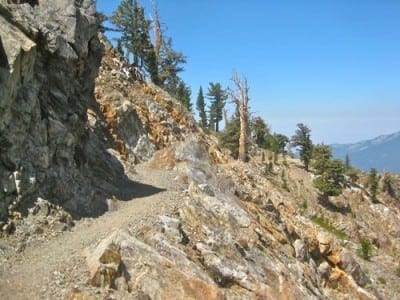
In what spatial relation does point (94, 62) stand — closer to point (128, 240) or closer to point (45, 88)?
point (45, 88)

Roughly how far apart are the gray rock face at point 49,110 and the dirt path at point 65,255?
1327mm

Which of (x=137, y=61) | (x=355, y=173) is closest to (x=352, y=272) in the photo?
(x=137, y=61)

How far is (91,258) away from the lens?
47.6ft

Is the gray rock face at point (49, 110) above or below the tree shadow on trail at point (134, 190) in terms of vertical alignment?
above

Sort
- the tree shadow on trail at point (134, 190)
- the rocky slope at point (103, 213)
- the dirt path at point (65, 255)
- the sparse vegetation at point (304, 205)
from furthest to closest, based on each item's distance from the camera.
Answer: the sparse vegetation at point (304, 205) → the tree shadow on trail at point (134, 190) → the rocky slope at point (103, 213) → the dirt path at point (65, 255)

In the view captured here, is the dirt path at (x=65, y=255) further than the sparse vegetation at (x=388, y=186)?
No

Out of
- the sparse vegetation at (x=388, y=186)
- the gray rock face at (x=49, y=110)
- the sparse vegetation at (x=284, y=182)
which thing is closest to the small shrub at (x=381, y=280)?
the sparse vegetation at (x=284, y=182)

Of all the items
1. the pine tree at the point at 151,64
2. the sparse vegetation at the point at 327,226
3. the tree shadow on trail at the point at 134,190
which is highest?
the pine tree at the point at 151,64

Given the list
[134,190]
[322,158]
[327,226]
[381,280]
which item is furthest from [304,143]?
[134,190]

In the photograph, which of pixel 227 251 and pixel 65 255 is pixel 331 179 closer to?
pixel 227 251

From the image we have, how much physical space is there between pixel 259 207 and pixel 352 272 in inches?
268

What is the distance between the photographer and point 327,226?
176 feet

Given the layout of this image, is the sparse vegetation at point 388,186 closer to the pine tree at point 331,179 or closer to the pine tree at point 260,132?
the pine tree at point 331,179

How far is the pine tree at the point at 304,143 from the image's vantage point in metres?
72.9
